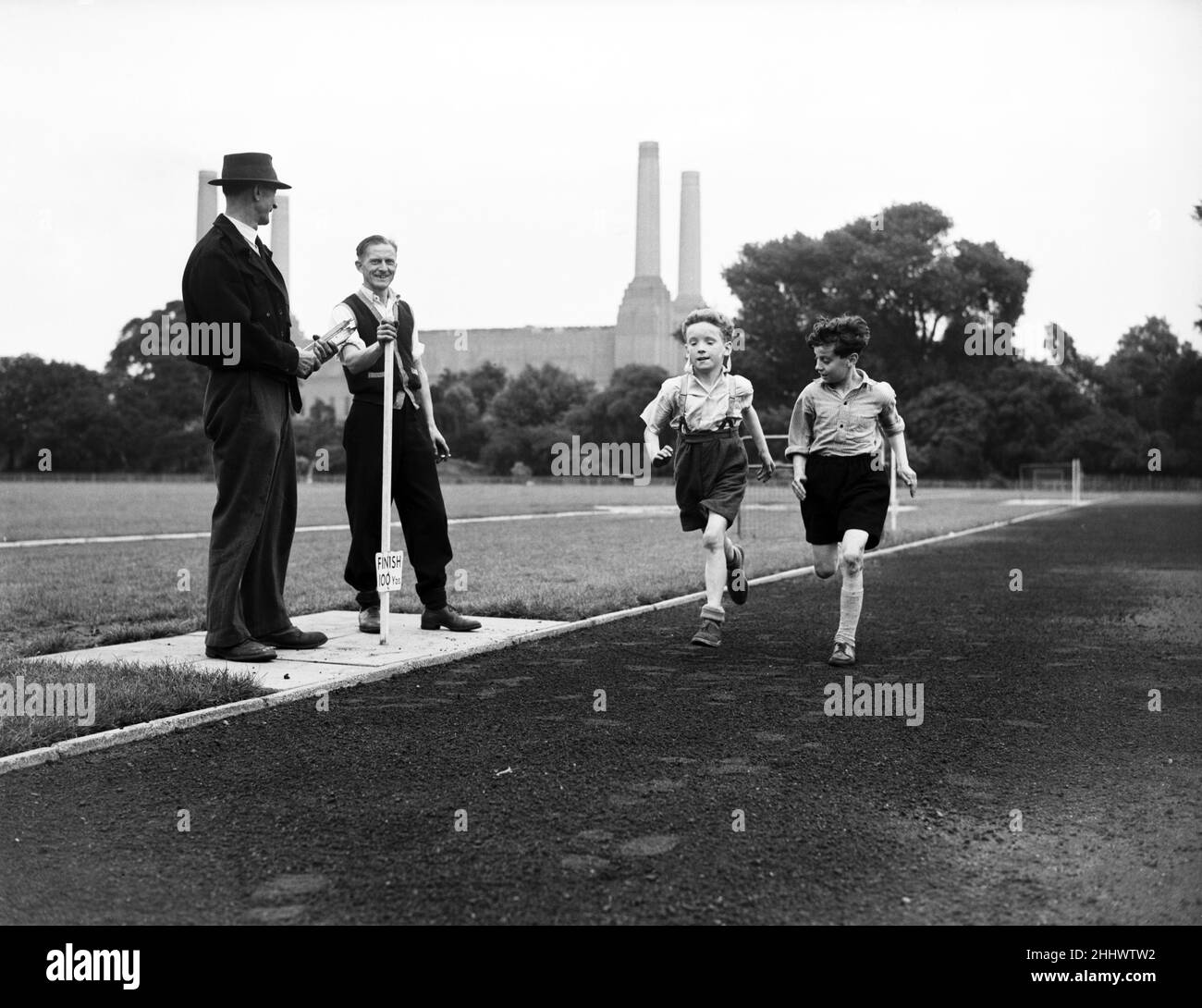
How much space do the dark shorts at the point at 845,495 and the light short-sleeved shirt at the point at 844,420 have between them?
0.07m

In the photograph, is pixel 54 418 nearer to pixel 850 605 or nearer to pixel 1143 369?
pixel 1143 369

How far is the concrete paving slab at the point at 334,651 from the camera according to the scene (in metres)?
6.53

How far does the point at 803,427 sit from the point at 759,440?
299 mm

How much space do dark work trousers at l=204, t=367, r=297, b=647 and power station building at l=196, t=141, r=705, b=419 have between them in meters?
75.6

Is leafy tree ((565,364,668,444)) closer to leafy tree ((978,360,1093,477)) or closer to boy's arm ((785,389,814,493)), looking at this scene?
leafy tree ((978,360,1093,477))

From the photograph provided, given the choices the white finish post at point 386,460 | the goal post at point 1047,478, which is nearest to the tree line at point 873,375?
the goal post at point 1047,478

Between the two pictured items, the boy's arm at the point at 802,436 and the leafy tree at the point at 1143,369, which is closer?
the boy's arm at the point at 802,436

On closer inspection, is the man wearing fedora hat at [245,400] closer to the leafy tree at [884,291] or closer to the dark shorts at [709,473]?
the dark shorts at [709,473]

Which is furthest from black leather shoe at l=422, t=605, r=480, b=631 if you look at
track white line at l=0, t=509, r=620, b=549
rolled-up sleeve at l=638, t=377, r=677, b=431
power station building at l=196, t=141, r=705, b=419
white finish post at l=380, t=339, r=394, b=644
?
power station building at l=196, t=141, r=705, b=419

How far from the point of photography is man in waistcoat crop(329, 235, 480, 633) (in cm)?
784

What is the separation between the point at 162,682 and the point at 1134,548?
53.0ft

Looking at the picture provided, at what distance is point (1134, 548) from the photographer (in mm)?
18797

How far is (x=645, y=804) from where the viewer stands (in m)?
4.23
